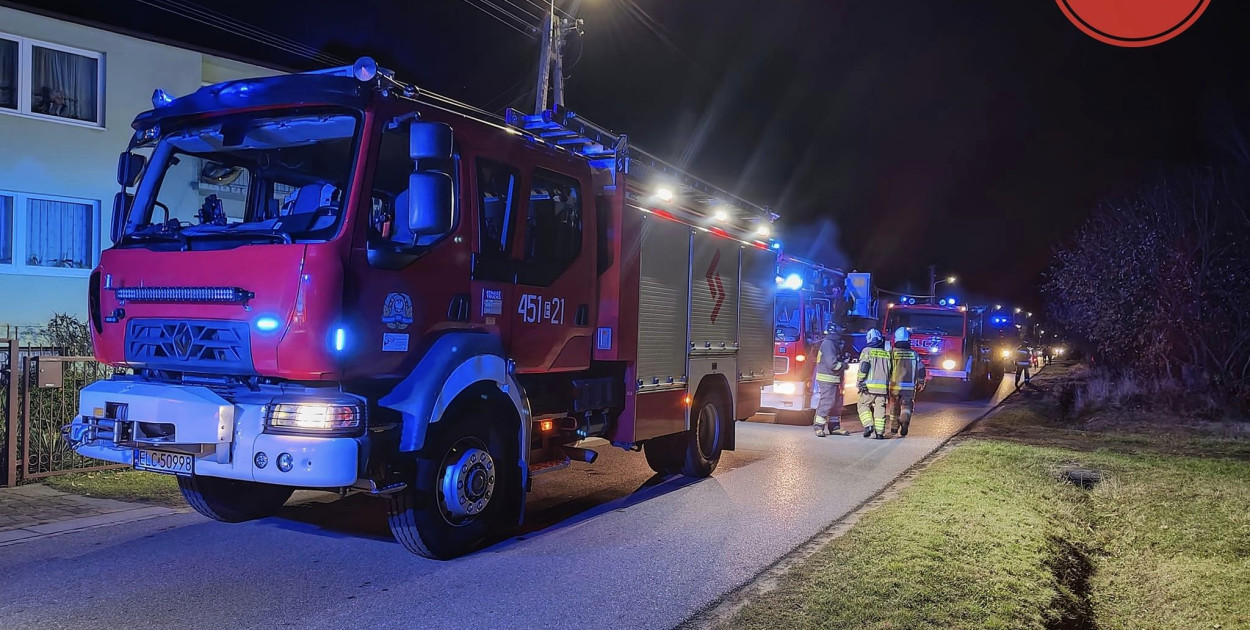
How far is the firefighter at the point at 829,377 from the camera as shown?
1225cm

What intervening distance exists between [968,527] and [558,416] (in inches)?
124

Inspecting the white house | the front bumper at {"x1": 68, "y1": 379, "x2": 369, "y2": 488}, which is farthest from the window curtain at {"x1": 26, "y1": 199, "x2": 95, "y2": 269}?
the front bumper at {"x1": 68, "y1": 379, "x2": 369, "y2": 488}

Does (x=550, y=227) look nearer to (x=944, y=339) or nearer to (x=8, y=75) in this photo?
(x=8, y=75)

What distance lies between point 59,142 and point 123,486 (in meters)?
8.99

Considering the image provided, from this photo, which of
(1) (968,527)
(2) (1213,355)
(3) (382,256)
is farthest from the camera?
(2) (1213,355)

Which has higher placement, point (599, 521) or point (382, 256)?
point (382, 256)

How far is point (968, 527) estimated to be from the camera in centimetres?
639

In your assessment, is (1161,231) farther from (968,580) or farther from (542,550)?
(542,550)

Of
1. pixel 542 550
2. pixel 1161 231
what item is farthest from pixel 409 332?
pixel 1161 231

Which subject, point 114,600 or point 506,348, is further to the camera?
point 506,348

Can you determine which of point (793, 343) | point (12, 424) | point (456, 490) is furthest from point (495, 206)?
point (793, 343)

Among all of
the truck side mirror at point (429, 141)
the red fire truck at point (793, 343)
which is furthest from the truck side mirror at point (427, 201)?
the red fire truck at point (793, 343)

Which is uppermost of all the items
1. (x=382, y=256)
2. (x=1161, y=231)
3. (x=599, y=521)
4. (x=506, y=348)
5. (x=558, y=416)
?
(x=1161, y=231)

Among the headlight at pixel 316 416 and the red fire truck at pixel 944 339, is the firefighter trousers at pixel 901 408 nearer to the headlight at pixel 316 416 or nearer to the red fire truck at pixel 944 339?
the red fire truck at pixel 944 339
